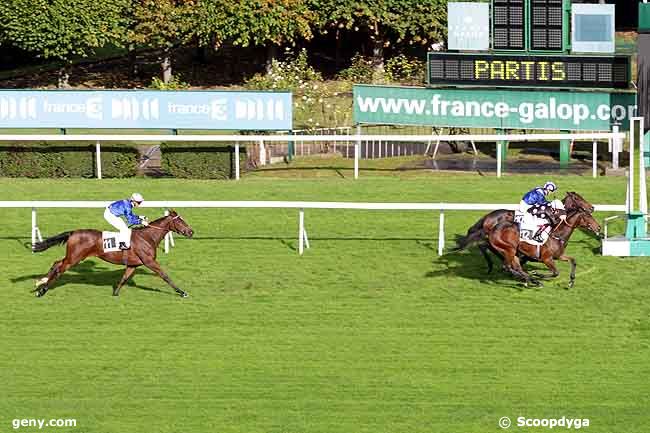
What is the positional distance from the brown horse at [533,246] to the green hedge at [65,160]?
8383 millimetres

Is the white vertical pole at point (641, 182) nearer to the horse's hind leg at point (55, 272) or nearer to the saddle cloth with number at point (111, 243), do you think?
the saddle cloth with number at point (111, 243)

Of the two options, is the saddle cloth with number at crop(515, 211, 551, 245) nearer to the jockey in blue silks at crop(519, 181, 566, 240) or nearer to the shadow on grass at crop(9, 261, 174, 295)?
the jockey in blue silks at crop(519, 181, 566, 240)

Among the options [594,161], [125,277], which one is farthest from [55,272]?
[594,161]

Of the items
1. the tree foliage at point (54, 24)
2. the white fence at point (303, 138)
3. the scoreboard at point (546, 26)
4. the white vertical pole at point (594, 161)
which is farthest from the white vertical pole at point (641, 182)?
the tree foliage at point (54, 24)

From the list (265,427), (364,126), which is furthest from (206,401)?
(364,126)

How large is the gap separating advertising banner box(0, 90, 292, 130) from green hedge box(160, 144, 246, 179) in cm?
66

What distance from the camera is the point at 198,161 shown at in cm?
2141

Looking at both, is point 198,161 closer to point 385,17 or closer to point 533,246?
point 533,246

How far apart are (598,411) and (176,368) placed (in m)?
3.61

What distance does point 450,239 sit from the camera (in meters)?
17.0

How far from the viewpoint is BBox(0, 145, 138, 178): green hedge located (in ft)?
70.4

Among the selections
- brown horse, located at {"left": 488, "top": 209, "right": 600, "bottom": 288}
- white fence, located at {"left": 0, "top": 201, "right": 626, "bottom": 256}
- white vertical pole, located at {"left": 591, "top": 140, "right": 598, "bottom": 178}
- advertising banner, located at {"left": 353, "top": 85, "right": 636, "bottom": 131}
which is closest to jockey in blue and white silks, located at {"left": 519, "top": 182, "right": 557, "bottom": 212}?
brown horse, located at {"left": 488, "top": 209, "right": 600, "bottom": 288}

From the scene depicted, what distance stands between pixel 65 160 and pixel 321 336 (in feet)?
30.4

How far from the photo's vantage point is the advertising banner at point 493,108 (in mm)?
22047
